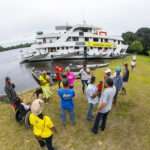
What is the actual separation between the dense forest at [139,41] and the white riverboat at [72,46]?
832 cm

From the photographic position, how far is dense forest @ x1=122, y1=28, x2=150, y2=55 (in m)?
44.0

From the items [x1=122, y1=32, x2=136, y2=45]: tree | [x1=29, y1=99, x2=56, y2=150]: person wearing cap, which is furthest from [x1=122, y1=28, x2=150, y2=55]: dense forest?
[x1=29, y1=99, x2=56, y2=150]: person wearing cap

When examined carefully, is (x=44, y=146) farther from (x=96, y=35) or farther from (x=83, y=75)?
(x=96, y=35)

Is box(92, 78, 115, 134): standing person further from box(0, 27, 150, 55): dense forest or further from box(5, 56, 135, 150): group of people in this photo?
box(0, 27, 150, 55): dense forest

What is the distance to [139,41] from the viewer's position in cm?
4719

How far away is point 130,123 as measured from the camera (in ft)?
21.5

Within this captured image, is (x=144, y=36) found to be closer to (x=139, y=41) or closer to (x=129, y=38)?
(x=129, y=38)

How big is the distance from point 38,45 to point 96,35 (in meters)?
11.2

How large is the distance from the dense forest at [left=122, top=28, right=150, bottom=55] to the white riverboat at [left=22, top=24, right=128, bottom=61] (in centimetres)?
832

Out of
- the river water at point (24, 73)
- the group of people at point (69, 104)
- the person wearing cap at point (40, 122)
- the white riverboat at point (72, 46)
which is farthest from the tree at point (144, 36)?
the person wearing cap at point (40, 122)

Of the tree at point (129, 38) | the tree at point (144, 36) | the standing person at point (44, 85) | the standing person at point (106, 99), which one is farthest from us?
the tree at point (129, 38)

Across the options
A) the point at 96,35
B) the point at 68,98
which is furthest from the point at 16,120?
the point at 96,35

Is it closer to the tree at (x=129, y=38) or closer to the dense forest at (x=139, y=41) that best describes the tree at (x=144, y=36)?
the dense forest at (x=139, y=41)

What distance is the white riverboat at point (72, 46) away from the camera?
115 feet
